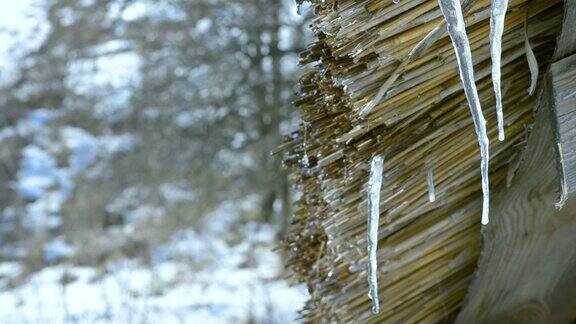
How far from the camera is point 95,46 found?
9.21 m

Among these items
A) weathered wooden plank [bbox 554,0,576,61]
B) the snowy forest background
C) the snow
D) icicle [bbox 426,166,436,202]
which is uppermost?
the snow

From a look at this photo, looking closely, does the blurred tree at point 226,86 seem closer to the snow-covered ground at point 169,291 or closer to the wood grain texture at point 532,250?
the snow-covered ground at point 169,291

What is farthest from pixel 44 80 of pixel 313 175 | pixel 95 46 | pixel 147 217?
pixel 313 175

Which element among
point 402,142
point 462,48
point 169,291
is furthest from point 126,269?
point 462,48

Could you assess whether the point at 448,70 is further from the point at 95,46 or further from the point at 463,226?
the point at 95,46

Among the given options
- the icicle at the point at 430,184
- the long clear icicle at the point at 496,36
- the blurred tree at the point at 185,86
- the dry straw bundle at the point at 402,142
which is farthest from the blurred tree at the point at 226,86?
the long clear icicle at the point at 496,36

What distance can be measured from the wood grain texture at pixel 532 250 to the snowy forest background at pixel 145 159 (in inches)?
189

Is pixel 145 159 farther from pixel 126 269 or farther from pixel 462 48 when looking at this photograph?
pixel 462 48

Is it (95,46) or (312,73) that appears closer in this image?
(312,73)

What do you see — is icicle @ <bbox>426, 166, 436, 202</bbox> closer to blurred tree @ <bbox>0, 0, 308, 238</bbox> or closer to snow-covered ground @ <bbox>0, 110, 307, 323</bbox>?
snow-covered ground @ <bbox>0, 110, 307, 323</bbox>

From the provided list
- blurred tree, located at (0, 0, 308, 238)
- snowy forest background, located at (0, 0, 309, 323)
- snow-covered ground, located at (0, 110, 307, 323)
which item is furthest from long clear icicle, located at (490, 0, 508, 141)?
blurred tree, located at (0, 0, 308, 238)

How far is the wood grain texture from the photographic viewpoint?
166cm

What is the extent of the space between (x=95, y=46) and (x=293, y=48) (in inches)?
103

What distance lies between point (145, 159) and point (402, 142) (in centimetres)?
757
